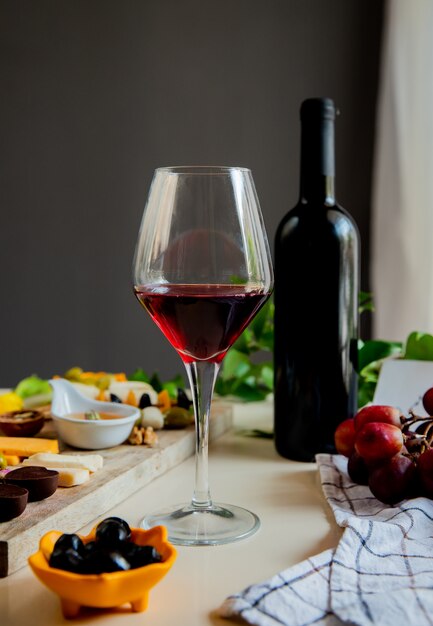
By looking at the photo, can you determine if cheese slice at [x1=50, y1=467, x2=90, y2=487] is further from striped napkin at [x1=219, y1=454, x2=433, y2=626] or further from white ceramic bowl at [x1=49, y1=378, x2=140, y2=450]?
striped napkin at [x1=219, y1=454, x2=433, y2=626]

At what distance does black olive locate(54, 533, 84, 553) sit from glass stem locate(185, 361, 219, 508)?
0.25 m

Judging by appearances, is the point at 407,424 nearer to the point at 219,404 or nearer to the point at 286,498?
the point at 286,498

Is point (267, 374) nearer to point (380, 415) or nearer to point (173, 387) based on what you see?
point (173, 387)

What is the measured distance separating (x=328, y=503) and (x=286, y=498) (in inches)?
2.6

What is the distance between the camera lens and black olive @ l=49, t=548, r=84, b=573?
22.8 inches

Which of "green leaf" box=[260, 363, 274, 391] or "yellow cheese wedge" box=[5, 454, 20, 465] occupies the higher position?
"yellow cheese wedge" box=[5, 454, 20, 465]

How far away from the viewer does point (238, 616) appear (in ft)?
1.92

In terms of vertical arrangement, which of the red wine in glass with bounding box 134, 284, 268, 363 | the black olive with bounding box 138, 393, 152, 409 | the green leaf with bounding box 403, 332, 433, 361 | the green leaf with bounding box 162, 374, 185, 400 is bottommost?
the green leaf with bounding box 162, 374, 185, 400

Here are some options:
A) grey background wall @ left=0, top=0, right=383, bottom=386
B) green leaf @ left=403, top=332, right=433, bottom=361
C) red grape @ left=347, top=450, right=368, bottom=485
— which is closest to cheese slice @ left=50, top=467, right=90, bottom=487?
red grape @ left=347, top=450, right=368, bottom=485

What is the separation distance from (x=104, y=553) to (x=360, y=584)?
207 millimetres

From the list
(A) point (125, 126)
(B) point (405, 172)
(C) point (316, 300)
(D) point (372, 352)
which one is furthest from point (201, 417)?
(A) point (125, 126)

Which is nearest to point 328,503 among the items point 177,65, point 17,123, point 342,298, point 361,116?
point 342,298

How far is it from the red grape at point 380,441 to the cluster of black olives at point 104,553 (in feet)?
1.15

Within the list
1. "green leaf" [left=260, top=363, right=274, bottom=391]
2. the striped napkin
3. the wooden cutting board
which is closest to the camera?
the striped napkin
